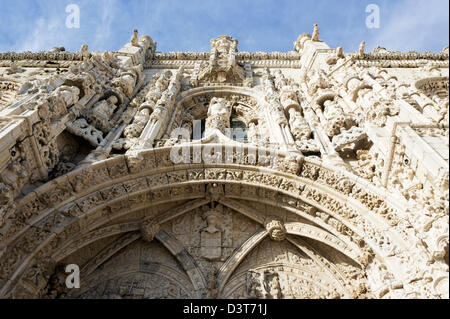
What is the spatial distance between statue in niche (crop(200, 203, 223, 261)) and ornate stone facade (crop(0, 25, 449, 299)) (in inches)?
1.0

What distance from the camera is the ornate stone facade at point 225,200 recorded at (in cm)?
482

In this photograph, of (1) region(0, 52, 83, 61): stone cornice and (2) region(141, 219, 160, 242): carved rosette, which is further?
(1) region(0, 52, 83, 61): stone cornice

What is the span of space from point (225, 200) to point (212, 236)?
0.77 meters

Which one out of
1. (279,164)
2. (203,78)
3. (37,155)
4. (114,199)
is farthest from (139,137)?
(203,78)

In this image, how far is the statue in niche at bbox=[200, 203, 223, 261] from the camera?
6070mm

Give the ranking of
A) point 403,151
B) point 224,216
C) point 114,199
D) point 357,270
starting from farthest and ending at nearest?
point 224,216 → point 114,199 → point 357,270 → point 403,151

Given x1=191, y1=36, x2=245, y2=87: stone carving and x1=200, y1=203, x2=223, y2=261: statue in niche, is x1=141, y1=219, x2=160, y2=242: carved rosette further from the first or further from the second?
x1=191, y1=36, x2=245, y2=87: stone carving

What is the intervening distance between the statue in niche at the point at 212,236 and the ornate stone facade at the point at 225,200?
0.03m

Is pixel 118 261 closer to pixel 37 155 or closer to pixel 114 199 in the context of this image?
pixel 114 199

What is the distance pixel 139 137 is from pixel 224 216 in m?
2.33

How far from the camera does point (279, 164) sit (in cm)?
644

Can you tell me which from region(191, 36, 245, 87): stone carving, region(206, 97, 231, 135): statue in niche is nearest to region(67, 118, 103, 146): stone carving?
region(206, 97, 231, 135): statue in niche

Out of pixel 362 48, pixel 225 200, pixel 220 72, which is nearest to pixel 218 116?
pixel 225 200
